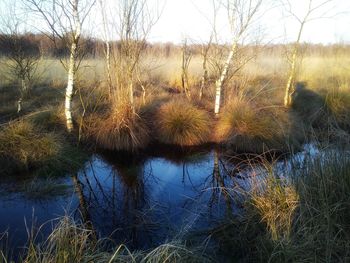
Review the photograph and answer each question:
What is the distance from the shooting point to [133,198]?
5.46 metres

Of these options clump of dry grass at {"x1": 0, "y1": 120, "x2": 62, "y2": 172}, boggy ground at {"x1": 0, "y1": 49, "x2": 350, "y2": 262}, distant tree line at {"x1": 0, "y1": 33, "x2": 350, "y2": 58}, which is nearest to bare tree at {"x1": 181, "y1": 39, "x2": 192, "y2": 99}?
distant tree line at {"x1": 0, "y1": 33, "x2": 350, "y2": 58}

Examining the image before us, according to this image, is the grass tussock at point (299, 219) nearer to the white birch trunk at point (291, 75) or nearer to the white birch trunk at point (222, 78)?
the white birch trunk at point (222, 78)

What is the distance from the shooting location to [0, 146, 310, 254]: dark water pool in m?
4.41

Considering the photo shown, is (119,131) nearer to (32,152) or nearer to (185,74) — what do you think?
(32,152)

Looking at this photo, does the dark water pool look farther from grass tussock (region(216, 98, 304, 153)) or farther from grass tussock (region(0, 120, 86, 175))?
grass tussock (region(216, 98, 304, 153))

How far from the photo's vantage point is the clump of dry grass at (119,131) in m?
7.93

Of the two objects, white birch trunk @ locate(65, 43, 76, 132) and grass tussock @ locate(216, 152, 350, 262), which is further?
white birch trunk @ locate(65, 43, 76, 132)

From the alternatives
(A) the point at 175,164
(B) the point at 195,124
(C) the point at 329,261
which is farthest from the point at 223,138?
(C) the point at 329,261

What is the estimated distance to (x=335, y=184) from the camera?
3.86 m

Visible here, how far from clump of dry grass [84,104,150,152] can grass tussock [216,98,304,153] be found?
2094 millimetres

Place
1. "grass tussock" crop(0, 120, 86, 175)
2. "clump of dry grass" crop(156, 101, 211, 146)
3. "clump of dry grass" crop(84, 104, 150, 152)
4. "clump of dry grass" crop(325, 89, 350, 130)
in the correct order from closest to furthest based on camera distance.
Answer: "grass tussock" crop(0, 120, 86, 175)
"clump of dry grass" crop(84, 104, 150, 152)
"clump of dry grass" crop(156, 101, 211, 146)
"clump of dry grass" crop(325, 89, 350, 130)

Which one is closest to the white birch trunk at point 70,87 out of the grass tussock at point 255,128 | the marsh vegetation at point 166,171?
the marsh vegetation at point 166,171

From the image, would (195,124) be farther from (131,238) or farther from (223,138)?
(131,238)

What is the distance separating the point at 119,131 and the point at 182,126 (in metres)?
1.62
